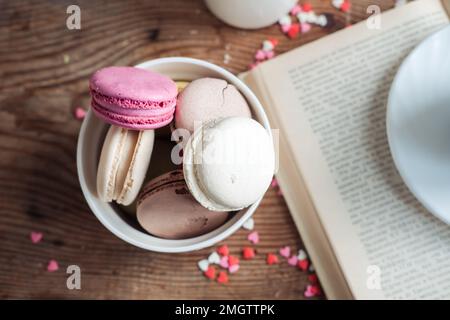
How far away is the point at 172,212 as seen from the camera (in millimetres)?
505

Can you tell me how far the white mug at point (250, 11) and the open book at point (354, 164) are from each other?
0.05 m

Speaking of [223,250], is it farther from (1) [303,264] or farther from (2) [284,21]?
(2) [284,21]

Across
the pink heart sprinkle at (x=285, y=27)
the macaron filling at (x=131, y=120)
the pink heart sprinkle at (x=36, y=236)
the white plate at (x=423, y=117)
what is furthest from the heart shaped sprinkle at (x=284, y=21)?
the pink heart sprinkle at (x=36, y=236)

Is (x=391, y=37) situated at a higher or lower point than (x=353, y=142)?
higher

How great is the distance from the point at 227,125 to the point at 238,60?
226 mm

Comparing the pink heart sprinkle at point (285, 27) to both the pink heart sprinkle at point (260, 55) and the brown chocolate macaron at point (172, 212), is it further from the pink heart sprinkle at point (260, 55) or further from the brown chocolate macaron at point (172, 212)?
the brown chocolate macaron at point (172, 212)

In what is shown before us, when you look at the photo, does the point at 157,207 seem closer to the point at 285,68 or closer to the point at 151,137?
the point at 151,137

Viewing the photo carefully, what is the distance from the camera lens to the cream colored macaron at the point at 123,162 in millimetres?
475

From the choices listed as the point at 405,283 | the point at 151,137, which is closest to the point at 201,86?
the point at 151,137

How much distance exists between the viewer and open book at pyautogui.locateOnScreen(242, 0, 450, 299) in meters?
0.61

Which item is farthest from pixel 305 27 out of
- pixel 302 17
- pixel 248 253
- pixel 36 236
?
pixel 36 236

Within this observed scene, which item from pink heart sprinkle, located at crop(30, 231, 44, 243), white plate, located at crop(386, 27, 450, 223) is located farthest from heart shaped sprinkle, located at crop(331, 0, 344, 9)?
pink heart sprinkle, located at crop(30, 231, 44, 243)

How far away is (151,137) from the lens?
1.60 feet

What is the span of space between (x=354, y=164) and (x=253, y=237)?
15 cm
